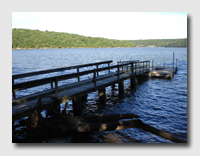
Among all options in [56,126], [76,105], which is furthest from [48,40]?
[56,126]

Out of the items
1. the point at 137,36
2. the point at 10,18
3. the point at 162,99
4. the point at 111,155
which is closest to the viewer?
the point at 111,155

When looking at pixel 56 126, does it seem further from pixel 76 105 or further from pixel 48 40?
pixel 48 40

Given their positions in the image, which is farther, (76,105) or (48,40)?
(48,40)

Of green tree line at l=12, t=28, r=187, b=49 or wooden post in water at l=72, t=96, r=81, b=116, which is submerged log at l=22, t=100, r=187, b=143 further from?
green tree line at l=12, t=28, r=187, b=49

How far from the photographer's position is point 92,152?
16.8 feet

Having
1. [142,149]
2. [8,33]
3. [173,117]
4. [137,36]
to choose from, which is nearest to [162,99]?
[173,117]

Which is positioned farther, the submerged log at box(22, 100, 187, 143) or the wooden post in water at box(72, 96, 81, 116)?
the wooden post in water at box(72, 96, 81, 116)

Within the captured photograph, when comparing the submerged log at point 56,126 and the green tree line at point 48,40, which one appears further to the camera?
the green tree line at point 48,40

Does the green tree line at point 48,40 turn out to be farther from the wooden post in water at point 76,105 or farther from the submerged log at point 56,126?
the submerged log at point 56,126

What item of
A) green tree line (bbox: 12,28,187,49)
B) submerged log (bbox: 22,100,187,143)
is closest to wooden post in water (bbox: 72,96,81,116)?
submerged log (bbox: 22,100,187,143)

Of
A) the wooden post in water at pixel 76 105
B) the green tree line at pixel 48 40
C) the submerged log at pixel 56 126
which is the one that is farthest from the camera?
the green tree line at pixel 48 40

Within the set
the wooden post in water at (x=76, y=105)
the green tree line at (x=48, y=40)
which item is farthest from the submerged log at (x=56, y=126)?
the green tree line at (x=48, y=40)

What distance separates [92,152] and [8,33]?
13.7 ft

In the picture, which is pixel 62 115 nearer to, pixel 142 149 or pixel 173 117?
pixel 142 149
